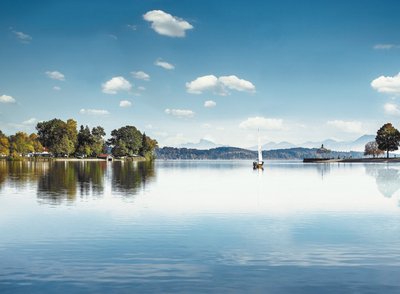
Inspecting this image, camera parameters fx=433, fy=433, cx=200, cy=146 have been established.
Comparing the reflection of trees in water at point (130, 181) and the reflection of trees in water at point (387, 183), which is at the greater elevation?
the reflection of trees in water at point (130, 181)

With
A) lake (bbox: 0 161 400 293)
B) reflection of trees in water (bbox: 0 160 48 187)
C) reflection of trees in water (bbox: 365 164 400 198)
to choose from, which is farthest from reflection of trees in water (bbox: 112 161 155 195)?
reflection of trees in water (bbox: 365 164 400 198)

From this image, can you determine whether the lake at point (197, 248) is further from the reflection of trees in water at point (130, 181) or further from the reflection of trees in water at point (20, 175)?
the reflection of trees in water at point (20, 175)

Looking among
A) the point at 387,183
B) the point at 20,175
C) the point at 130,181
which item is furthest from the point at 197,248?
the point at 20,175

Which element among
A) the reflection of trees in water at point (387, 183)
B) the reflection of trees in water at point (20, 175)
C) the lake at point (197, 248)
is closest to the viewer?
the lake at point (197, 248)

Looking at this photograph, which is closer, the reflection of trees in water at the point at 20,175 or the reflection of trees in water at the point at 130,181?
the reflection of trees in water at the point at 130,181

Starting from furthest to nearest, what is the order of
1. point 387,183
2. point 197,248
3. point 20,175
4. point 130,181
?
1. point 20,175
2. point 130,181
3. point 387,183
4. point 197,248

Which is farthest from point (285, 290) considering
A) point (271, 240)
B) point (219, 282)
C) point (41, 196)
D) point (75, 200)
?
point (41, 196)

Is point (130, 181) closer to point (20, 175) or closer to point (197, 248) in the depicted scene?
point (20, 175)

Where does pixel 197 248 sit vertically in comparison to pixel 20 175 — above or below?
below

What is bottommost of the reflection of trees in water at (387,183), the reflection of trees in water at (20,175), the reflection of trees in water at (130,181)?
the reflection of trees in water at (387,183)

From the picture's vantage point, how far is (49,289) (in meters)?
14.0

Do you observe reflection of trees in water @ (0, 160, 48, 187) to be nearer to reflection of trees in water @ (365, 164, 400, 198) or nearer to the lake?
the lake

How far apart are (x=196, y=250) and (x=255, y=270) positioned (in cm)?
424

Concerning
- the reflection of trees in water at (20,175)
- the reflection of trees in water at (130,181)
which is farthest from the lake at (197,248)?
the reflection of trees in water at (20,175)
